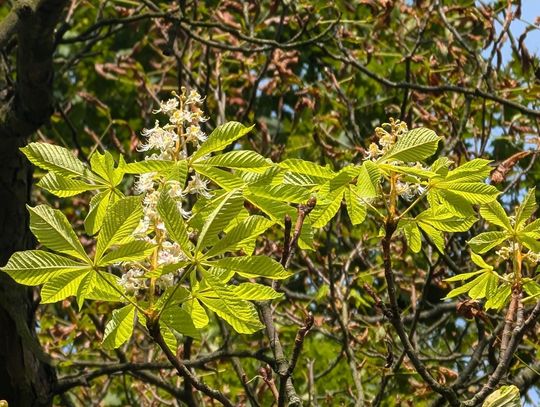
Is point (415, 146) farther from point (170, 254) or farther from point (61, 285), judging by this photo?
point (61, 285)

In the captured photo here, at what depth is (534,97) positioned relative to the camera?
3.83 m

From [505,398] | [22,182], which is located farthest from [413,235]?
[22,182]

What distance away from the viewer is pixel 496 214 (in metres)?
1.81

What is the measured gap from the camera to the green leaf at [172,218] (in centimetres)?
135

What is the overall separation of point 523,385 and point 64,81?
18.1ft

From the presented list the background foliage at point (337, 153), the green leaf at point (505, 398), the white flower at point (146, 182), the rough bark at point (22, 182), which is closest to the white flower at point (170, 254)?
the white flower at point (146, 182)

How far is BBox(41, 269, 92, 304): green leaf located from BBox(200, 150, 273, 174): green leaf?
261 millimetres

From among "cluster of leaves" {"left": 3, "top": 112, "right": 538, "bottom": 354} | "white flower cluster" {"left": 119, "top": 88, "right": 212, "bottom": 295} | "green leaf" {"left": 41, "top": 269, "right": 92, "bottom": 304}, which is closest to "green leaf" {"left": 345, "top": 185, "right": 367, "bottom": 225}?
"cluster of leaves" {"left": 3, "top": 112, "right": 538, "bottom": 354}

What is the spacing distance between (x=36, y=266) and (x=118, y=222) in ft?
0.44

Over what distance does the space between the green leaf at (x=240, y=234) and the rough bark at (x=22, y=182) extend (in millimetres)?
1710

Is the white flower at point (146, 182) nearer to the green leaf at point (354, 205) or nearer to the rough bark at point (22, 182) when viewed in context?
the green leaf at point (354, 205)

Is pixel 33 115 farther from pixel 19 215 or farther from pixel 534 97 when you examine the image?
pixel 534 97

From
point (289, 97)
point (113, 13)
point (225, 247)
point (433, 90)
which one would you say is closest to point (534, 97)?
point (433, 90)

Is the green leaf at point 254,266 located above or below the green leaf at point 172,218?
below
